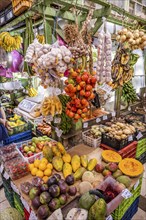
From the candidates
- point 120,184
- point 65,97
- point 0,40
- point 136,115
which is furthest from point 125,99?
point 0,40

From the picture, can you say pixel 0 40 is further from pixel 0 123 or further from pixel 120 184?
pixel 120 184

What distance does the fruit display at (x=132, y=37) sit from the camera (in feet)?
8.24

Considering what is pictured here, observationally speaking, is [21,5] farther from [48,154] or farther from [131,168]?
[131,168]

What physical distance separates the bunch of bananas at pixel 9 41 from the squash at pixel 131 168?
3.27 m

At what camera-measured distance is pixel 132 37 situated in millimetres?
2539

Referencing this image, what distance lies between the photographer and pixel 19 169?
5.88 feet

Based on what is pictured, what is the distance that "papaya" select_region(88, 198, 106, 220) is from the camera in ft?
4.12

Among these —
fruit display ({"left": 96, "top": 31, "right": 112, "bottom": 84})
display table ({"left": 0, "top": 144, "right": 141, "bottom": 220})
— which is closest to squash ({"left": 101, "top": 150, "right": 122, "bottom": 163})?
display table ({"left": 0, "top": 144, "right": 141, "bottom": 220})

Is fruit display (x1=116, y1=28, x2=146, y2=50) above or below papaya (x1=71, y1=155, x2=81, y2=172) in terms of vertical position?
above

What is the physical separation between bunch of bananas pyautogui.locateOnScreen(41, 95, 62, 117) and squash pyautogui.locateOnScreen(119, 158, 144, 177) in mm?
966

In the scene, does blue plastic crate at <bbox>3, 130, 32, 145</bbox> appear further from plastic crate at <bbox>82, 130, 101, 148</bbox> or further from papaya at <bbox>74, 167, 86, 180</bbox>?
papaya at <bbox>74, 167, 86, 180</bbox>

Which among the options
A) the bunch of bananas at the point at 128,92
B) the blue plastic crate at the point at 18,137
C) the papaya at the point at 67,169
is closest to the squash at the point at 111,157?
the papaya at the point at 67,169

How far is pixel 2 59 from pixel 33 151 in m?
3.00

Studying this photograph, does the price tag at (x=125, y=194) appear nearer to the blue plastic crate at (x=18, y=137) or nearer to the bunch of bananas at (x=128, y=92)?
the bunch of bananas at (x=128, y=92)
